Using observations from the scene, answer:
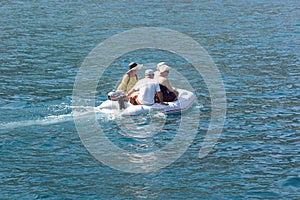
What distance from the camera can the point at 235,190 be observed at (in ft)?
A: 44.6

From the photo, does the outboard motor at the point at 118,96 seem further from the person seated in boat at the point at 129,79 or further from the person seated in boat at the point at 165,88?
the person seated in boat at the point at 165,88

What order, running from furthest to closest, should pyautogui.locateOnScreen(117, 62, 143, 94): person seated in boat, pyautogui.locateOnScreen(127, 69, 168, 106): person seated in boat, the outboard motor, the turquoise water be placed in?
1. pyautogui.locateOnScreen(117, 62, 143, 94): person seated in boat
2. pyautogui.locateOnScreen(127, 69, 168, 106): person seated in boat
3. the outboard motor
4. the turquoise water

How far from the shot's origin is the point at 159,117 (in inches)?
730

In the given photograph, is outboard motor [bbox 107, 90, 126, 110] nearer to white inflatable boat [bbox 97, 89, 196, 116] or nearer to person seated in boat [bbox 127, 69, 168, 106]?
white inflatable boat [bbox 97, 89, 196, 116]

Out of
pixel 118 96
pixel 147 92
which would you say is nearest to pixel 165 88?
pixel 147 92

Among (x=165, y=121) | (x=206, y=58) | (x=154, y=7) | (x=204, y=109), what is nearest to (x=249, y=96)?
(x=204, y=109)

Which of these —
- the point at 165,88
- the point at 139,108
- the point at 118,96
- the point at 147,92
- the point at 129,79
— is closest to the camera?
the point at 118,96

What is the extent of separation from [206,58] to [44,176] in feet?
44.9

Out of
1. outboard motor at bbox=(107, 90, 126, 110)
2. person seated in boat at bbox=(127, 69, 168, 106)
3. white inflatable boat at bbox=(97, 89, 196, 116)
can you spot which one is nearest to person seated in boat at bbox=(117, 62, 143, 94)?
person seated in boat at bbox=(127, 69, 168, 106)

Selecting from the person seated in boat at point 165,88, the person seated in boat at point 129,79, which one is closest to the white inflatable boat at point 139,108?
the person seated in boat at point 165,88

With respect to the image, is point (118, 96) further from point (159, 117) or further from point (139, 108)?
point (159, 117)

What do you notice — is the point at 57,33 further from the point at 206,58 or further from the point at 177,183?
the point at 177,183

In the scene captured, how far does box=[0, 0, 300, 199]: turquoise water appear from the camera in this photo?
13.9 m

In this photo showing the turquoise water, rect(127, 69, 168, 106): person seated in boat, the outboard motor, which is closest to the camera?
the turquoise water
